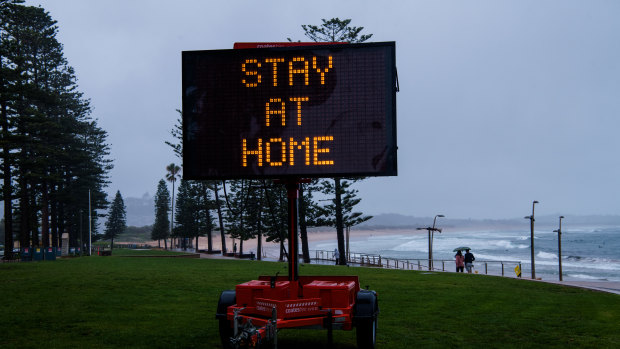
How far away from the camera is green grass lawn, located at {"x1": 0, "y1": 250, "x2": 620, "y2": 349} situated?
9.97 meters

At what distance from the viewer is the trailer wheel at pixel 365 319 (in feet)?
27.7

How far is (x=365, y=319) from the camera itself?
27.7 feet

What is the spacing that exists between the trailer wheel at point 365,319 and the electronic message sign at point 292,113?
1975mm

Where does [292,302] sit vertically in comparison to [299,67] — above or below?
below

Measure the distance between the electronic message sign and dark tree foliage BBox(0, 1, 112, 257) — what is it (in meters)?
27.7

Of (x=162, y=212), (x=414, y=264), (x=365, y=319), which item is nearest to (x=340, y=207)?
(x=414, y=264)

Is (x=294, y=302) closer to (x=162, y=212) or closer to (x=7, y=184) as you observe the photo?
(x=7, y=184)

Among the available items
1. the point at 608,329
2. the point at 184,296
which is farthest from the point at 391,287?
the point at 608,329

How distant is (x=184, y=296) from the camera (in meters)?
16.8

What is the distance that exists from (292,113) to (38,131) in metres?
42.8

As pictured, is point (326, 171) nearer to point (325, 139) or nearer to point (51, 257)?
point (325, 139)

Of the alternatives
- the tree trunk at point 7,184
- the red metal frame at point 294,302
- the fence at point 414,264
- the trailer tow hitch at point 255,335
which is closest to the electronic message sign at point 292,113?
the red metal frame at point 294,302

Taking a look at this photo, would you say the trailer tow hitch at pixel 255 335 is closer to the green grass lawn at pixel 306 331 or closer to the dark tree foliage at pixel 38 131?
the green grass lawn at pixel 306 331

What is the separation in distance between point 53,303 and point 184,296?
3655 mm
